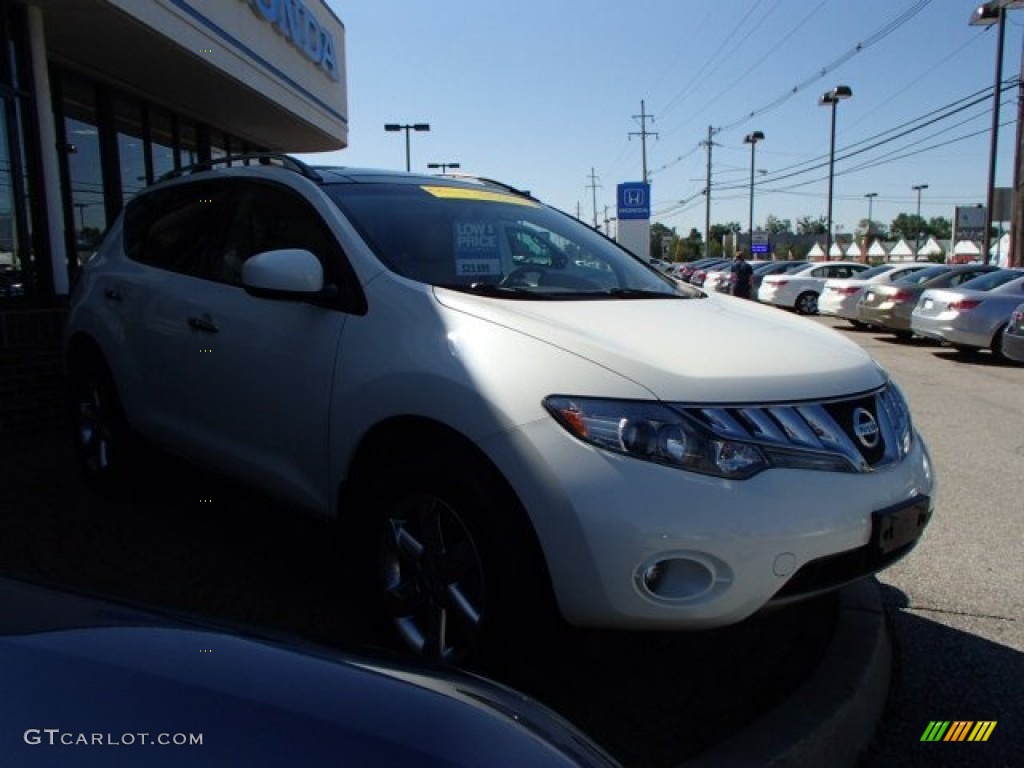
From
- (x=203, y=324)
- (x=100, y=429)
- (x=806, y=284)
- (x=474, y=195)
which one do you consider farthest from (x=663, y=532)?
(x=806, y=284)

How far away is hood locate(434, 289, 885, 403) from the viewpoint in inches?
91.9

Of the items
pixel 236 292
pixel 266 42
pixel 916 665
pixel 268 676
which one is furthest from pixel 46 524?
pixel 266 42

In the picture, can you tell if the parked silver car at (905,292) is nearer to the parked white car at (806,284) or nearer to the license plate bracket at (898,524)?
the parked white car at (806,284)

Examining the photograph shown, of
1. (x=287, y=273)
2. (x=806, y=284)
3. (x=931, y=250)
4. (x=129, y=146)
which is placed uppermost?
(x=129, y=146)

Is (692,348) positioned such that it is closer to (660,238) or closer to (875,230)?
(660,238)

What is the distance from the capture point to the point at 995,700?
2734 mm

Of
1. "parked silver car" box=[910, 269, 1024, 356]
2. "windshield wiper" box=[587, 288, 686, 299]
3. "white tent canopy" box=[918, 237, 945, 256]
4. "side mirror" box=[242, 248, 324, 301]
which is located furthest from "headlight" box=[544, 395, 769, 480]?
Result: "white tent canopy" box=[918, 237, 945, 256]

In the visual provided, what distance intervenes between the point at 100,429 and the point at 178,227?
125 centimetres

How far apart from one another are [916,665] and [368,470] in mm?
2063

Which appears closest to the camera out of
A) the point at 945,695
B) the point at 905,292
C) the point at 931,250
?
the point at 945,695

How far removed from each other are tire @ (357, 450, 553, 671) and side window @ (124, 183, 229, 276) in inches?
67.5

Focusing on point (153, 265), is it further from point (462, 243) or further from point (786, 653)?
Answer: point (786, 653)

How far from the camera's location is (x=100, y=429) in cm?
454

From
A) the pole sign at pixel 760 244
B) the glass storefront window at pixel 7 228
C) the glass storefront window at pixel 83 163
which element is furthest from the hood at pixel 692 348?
the pole sign at pixel 760 244
